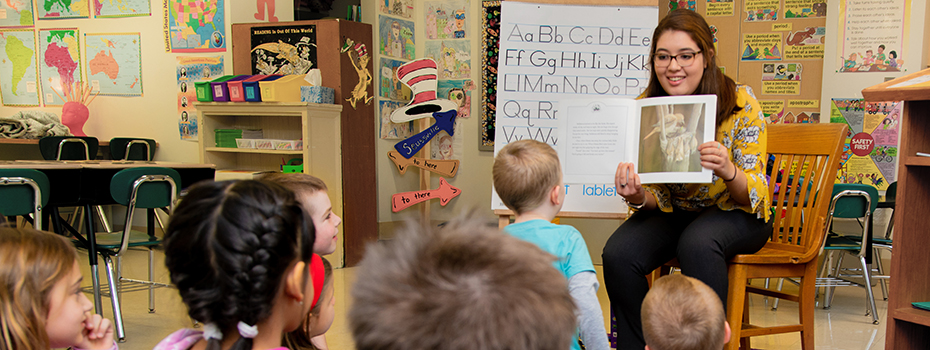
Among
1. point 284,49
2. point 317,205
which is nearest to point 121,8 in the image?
point 284,49

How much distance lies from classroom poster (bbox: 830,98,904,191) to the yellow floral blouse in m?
2.32

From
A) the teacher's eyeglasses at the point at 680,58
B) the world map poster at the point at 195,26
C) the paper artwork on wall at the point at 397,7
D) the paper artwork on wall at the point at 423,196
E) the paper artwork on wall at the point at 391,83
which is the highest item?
the paper artwork on wall at the point at 397,7

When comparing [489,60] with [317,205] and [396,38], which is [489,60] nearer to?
[396,38]

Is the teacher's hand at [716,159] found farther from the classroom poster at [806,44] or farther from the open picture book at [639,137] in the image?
the classroom poster at [806,44]

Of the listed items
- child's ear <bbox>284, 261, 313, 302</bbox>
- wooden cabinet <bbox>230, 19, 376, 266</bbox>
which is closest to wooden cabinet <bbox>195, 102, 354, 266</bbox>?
wooden cabinet <bbox>230, 19, 376, 266</bbox>

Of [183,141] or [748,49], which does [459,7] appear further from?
[183,141]

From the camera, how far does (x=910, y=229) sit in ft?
5.05

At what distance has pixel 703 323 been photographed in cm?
114

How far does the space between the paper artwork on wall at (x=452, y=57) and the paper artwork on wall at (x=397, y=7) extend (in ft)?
0.99

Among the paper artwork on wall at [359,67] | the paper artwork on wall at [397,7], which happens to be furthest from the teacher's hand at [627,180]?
Answer: the paper artwork on wall at [397,7]

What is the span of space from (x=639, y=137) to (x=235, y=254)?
1.38 metres

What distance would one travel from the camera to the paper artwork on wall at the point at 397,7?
4777mm

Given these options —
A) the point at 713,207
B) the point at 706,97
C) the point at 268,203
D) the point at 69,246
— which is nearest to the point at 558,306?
the point at 268,203

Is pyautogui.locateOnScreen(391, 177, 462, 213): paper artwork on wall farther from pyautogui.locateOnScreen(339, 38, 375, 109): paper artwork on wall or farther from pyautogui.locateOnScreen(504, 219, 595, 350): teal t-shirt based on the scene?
pyautogui.locateOnScreen(504, 219, 595, 350): teal t-shirt
